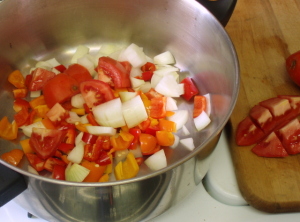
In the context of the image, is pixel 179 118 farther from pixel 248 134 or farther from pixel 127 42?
pixel 127 42

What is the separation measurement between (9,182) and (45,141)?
324 mm

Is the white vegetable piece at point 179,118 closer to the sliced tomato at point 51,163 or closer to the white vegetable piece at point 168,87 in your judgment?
the white vegetable piece at point 168,87

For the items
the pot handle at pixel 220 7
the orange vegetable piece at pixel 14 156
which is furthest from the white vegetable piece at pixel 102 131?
the pot handle at pixel 220 7

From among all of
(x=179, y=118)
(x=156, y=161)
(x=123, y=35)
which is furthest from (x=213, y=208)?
(x=123, y=35)

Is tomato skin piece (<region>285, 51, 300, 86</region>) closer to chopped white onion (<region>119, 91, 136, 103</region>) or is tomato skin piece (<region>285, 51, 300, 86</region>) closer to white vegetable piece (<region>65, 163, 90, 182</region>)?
chopped white onion (<region>119, 91, 136, 103</region>)

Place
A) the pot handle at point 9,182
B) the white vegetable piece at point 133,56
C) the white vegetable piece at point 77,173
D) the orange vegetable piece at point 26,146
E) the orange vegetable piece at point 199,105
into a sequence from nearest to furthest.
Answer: the pot handle at point 9,182, the white vegetable piece at point 77,173, the orange vegetable piece at point 26,146, the orange vegetable piece at point 199,105, the white vegetable piece at point 133,56

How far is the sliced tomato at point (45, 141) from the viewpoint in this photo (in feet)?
3.13

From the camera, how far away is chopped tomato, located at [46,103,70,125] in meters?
1.06

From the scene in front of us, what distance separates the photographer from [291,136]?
3.36 feet

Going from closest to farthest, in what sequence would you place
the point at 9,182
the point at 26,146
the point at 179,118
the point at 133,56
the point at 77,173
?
the point at 9,182
the point at 77,173
the point at 26,146
the point at 179,118
the point at 133,56

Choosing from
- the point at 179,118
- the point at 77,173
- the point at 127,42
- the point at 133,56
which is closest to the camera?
the point at 77,173

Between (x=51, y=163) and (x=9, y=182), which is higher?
(x=9, y=182)

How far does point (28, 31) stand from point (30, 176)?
→ 0.72 m

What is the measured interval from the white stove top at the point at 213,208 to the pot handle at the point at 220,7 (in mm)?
484
